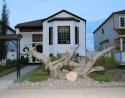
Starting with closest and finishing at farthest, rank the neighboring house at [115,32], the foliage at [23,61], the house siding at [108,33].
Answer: the neighboring house at [115,32] < the foliage at [23,61] < the house siding at [108,33]

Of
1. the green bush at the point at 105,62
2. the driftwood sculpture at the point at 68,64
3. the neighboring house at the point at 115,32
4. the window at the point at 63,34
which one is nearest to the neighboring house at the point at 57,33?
the window at the point at 63,34

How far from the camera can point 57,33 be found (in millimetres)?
42062

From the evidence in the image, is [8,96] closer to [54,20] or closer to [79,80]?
[79,80]

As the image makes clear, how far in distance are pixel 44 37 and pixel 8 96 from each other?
88.1 feet

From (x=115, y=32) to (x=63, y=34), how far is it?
22.1 feet

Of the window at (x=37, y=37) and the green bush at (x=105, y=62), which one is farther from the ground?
the window at (x=37, y=37)

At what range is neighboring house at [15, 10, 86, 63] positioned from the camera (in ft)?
138

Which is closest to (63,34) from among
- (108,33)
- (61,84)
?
(108,33)

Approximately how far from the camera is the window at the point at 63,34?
4212cm

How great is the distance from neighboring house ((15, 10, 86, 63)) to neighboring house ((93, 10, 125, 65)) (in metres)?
4.09

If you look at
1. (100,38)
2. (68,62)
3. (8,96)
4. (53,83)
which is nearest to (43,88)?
(53,83)

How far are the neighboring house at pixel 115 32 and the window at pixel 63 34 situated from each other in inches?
215

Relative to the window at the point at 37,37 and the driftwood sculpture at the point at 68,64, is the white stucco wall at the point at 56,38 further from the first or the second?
the driftwood sculpture at the point at 68,64

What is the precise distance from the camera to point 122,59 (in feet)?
128
